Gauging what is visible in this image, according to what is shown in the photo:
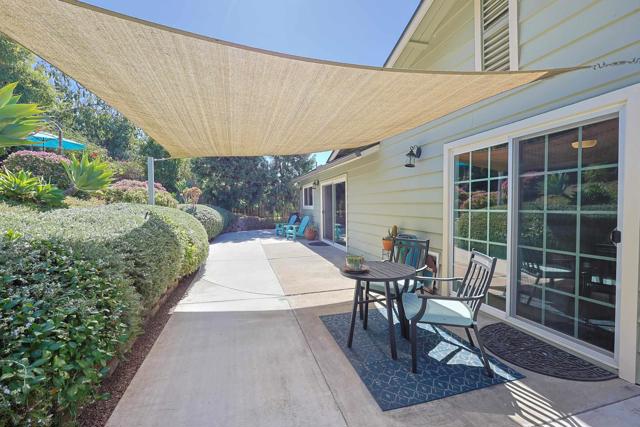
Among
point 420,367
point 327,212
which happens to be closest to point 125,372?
point 420,367

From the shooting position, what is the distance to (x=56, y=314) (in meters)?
1.40

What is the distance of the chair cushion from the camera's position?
7.80 feet

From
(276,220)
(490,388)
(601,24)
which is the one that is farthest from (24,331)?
(276,220)

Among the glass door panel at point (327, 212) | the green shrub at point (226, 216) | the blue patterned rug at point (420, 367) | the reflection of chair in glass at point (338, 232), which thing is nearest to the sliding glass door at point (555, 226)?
the blue patterned rug at point (420, 367)

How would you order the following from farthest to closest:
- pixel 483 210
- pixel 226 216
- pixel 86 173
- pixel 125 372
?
pixel 226 216
pixel 86 173
pixel 483 210
pixel 125 372

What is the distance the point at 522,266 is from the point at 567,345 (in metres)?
0.79

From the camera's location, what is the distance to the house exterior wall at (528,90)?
89.7 inches

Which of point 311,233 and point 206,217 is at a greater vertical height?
point 206,217

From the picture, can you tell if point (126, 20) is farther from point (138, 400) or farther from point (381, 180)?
point (381, 180)

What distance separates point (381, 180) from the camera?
6.05 m

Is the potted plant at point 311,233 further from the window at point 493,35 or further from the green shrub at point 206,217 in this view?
the window at point 493,35

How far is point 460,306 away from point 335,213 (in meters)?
7.06

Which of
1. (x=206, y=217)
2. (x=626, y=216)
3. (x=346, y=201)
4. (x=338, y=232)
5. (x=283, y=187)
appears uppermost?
(x=283, y=187)

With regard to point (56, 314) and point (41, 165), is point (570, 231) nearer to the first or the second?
point (56, 314)
